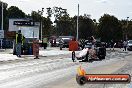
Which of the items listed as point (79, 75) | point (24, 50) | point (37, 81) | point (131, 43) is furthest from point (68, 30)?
point (79, 75)

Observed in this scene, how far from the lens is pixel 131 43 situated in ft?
218

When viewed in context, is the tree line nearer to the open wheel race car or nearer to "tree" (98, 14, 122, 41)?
"tree" (98, 14, 122, 41)

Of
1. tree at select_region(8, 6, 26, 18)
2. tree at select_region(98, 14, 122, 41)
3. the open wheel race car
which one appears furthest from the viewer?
tree at select_region(8, 6, 26, 18)

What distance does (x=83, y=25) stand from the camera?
366 feet

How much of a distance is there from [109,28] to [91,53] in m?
72.6

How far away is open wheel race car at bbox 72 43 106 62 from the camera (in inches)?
1248

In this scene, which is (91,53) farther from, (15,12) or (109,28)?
(15,12)

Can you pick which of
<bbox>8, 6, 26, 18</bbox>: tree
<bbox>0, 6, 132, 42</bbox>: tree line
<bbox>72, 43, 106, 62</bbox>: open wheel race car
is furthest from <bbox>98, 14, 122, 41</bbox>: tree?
<bbox>72, 43, 106, 62</bbox>: open wheel race car

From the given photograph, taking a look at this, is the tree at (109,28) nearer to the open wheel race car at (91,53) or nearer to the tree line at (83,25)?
the tree line at (83,25)

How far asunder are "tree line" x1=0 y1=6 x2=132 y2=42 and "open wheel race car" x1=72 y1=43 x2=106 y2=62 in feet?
189

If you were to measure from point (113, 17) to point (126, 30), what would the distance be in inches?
577

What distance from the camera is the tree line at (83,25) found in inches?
4117

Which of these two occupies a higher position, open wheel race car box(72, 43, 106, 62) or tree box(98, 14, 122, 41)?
tree box(98, 14, 122, 41)

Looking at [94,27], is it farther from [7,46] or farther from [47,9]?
[7,46]
